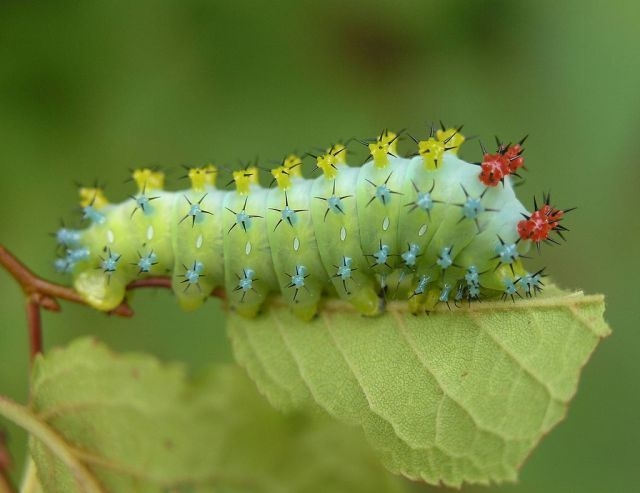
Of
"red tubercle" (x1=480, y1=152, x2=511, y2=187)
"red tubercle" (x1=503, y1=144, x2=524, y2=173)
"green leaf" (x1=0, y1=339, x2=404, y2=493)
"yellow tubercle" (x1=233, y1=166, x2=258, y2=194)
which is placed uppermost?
"yellow tubercle" (x1=233, y1=166, x2=258, y2=194)

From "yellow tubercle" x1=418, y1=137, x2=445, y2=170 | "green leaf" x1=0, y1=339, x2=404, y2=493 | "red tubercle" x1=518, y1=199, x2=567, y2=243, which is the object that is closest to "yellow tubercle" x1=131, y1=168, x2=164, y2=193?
"green leaf" x1=0, y1=339, x2=404, y2=493

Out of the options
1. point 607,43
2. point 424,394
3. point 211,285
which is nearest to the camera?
point 424,394

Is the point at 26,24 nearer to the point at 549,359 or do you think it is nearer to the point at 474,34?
the point at 474,34

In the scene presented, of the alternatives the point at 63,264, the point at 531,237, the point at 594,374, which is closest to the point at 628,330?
the point at 594,374

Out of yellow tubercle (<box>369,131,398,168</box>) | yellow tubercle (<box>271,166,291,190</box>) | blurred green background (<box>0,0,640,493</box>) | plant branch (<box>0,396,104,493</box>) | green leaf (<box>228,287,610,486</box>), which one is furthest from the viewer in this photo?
blurred green background (<box>0,0,640,493</box>)

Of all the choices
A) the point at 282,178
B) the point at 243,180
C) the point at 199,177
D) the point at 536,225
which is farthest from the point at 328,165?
the point at 536,225

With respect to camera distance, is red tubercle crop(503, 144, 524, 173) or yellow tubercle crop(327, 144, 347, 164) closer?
red tubercle crop(503, 144, 524, 173)

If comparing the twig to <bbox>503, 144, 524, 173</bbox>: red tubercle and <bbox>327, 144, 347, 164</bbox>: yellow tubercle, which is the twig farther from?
<bbox>503, 144, 524, 173</bbox>: red tubercle

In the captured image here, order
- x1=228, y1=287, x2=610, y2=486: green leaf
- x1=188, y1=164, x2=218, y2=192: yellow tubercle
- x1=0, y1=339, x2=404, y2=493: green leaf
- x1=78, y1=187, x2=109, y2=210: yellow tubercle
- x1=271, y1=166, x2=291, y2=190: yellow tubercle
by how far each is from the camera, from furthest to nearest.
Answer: x1=78, y1=187, x2=109, y2=210: yellow tubercle < x1=188, y1=164, x2=218, y2=192: yellow tubercle < x1=271, y1=166, x2=291, y2=190: yellow tubercle < x1=228, y1=287, x2=610, y2=486: green leaf < x1=0, y1=339, x2=404, y2=493: green leaf

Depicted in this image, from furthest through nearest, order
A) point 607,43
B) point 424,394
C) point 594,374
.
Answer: point 607,43 < point 594,374 < point 424,394
